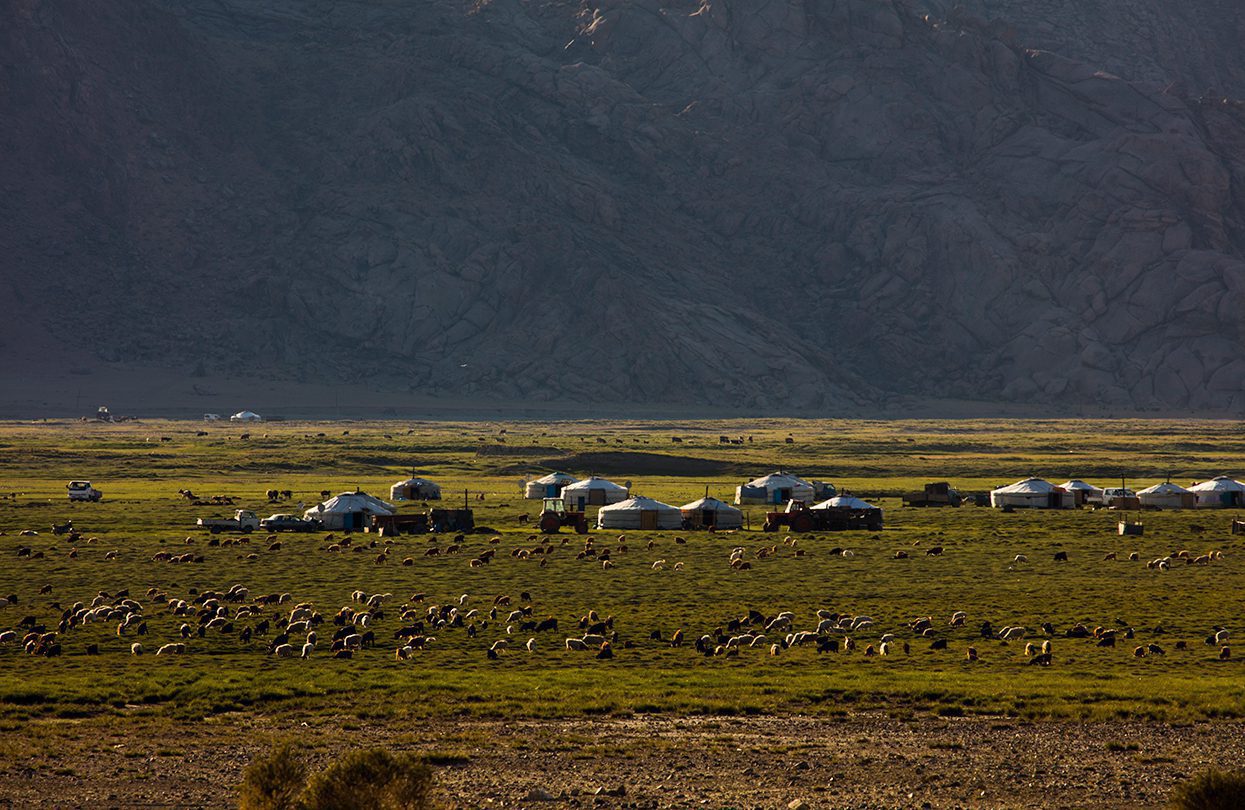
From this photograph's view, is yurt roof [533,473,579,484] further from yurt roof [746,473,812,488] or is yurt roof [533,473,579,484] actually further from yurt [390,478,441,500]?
yurt roof [746,473,812,488]

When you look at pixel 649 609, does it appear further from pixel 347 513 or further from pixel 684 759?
pixel 347 513

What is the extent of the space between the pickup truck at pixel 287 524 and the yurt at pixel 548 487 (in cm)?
2409

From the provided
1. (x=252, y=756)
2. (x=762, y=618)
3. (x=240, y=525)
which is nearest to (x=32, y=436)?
(x=240, y=525)

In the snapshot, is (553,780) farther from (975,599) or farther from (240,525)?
(240,525)

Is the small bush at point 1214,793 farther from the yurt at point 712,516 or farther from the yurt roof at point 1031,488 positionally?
the yurt roof at point 1031,488

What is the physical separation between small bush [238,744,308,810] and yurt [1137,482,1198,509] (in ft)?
289

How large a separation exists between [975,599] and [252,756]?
31274 mm

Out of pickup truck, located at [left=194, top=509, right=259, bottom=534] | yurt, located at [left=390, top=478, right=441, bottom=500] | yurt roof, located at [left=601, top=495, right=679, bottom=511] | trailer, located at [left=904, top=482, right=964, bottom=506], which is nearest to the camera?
pickup truck, located at [left=194, top=509, right=259, bottom=534]

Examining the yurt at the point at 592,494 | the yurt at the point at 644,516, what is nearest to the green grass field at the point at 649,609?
the yurt at the point at 644,516

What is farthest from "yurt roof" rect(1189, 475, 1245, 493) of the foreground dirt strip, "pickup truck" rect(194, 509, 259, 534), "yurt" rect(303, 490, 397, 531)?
the foreground dirt strip

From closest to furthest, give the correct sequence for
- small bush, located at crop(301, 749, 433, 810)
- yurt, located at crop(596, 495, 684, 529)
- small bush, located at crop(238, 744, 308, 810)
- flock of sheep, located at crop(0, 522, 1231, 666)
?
small bush, located at crop(301, 749, 433, 810), small bush, located at crop(238, 744, 308, 810), flock of sheep, located at crop(0, 522, 1231, 666), yurt, located at crop(596, 495, 684, 529)

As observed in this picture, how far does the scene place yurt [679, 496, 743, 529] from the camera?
87.9m

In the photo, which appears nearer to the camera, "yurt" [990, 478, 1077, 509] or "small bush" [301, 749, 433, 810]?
"small bush" [301, 749, 433, 810]

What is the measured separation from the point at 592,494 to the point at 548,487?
8957 mm
